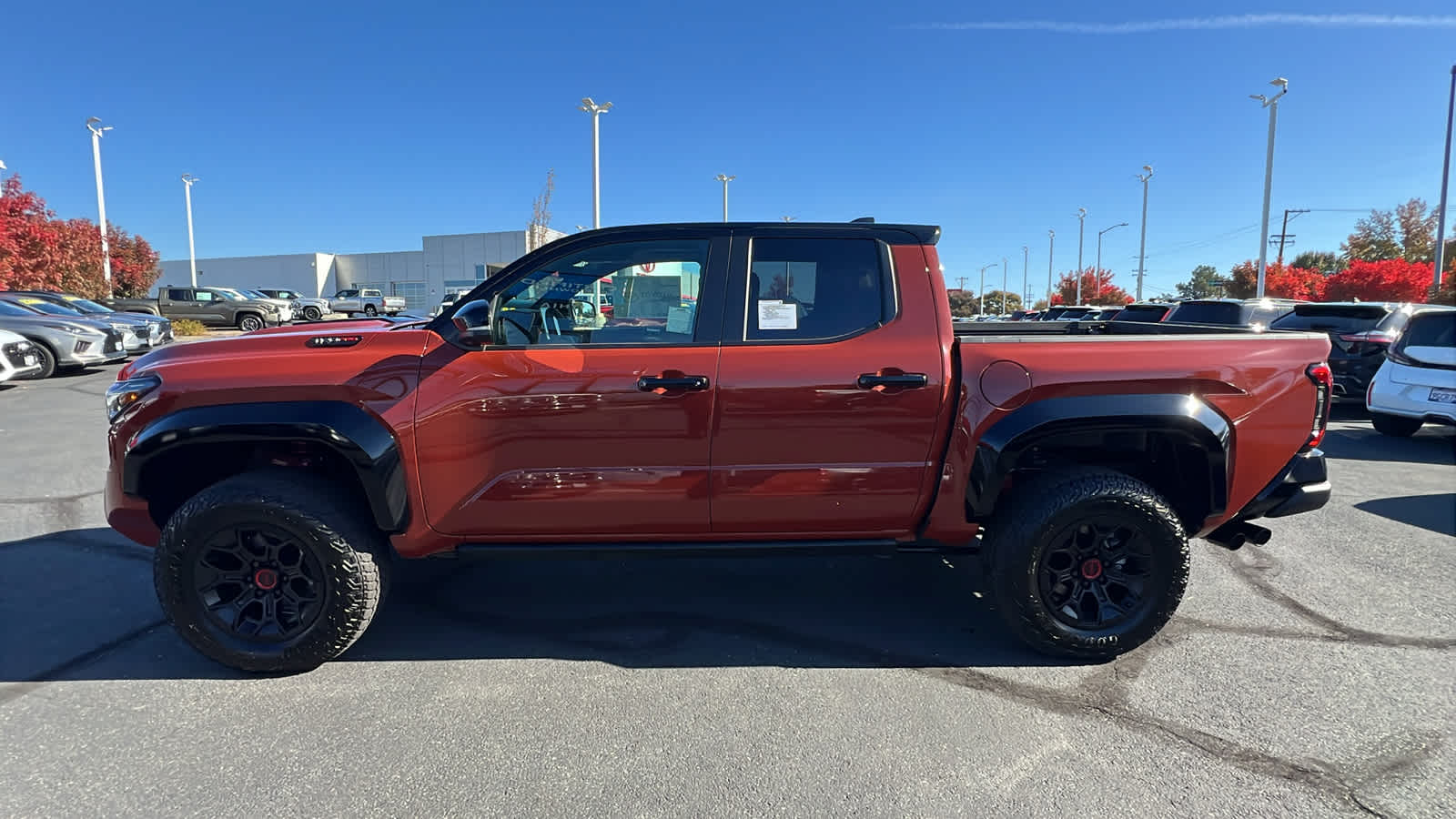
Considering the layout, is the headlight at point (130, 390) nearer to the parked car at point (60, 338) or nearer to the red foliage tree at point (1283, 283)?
the parked car at point (60, 338)

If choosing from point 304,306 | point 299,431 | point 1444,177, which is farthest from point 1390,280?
point 304,306

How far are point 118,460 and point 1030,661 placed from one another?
397cm

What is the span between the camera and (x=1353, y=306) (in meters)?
9.92

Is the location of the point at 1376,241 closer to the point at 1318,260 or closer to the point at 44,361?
the point at 1318,260

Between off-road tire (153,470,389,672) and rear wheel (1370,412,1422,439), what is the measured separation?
10.1 metres

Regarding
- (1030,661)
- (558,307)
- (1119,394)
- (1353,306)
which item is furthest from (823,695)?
(1353,306)

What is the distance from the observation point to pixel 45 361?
1282cm

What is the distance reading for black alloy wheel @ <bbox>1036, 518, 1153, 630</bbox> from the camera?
3303mm

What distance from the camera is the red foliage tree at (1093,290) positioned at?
61.0m

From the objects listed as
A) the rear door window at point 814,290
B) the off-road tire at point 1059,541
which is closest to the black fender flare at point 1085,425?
the off-road tire at point 1059,541

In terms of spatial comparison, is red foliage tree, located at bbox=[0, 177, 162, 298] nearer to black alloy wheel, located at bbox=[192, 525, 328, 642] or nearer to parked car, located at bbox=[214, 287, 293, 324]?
parked car, located at bbox=[214, 287, 293, 324]

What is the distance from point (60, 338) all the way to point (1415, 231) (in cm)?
6267

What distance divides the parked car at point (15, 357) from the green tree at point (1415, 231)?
61364 millimetres

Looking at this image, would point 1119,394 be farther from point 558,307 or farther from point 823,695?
point 558,307
